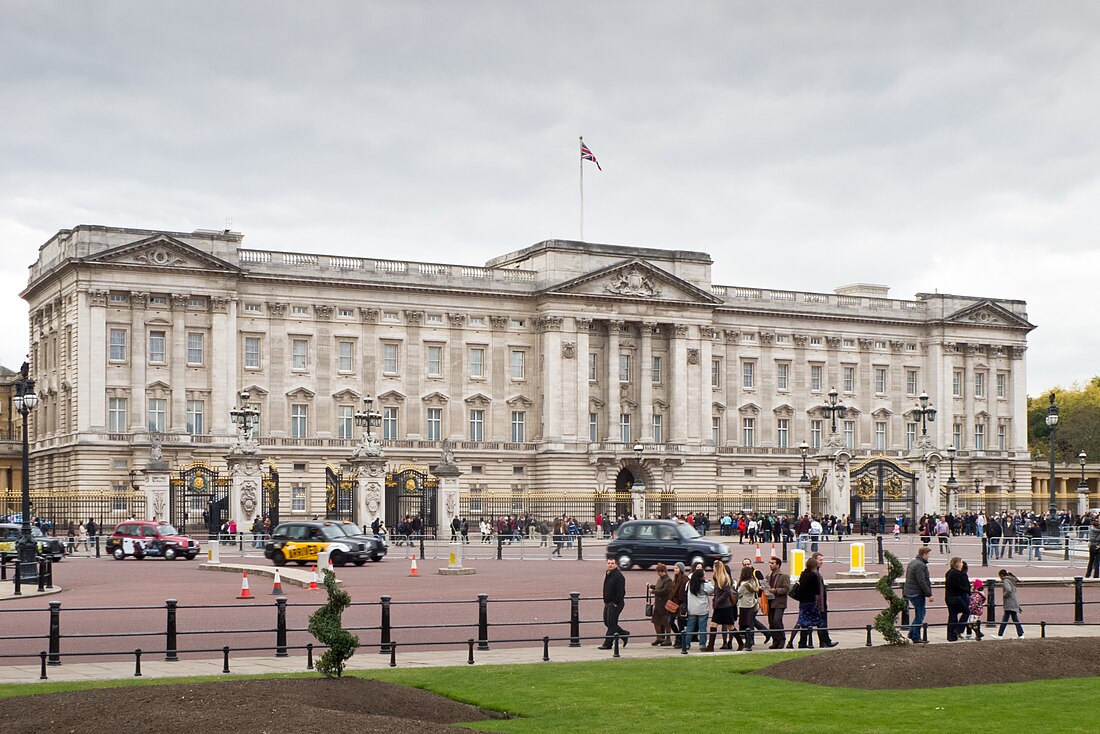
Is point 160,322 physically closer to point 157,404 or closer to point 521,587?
point 157,404

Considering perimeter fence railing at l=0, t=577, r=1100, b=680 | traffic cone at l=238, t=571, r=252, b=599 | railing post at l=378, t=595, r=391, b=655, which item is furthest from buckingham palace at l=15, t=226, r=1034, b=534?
railing post at l=378, t=595, r=391, b=655

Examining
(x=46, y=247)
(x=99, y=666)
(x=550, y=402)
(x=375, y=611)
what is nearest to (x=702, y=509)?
(x=550, y=402)

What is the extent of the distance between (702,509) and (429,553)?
35.0 m

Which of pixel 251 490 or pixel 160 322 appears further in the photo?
pixel 160 322

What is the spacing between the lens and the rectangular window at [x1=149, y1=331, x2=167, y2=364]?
8306 cm

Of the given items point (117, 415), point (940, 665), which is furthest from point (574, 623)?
point (117, 415)

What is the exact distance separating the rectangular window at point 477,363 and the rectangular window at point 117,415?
810 inches

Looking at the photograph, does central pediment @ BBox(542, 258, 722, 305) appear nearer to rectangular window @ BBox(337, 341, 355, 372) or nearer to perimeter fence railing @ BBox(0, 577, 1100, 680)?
rectangular window @ BBox(337, 341, 355, 372)

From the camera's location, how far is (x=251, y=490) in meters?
66.7

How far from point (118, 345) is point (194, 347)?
4.09 metres

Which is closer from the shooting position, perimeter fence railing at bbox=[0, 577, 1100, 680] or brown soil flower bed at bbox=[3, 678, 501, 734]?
brown soil flower bed at bbox=[3, 678, 501, 734]

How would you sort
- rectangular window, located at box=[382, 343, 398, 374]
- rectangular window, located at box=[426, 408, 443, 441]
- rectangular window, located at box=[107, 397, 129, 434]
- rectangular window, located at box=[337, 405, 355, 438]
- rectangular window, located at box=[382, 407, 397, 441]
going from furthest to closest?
rectangular window, located at box=[426, 408, 443, 441], rectangular window, located at box=[382, 343, 398, 374], rectangular window, located at box=[382, 407, 397, 441], rectangular window, located at box=[337, 405, 355, 438], rectangular window, located at box=[107, 397, 129, 434]

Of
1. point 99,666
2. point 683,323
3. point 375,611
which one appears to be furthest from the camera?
point 683,323

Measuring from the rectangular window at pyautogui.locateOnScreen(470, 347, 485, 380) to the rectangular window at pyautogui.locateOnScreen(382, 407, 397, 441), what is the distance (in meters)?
5.51
